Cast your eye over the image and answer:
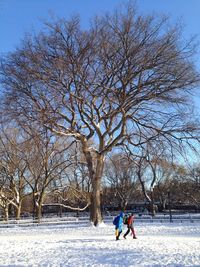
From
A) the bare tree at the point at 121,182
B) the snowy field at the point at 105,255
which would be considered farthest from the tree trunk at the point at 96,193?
the bare tree at the point at 121,182

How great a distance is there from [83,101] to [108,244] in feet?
50.3

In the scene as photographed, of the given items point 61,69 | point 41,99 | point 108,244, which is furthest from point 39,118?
point 108,244

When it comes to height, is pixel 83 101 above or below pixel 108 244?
above

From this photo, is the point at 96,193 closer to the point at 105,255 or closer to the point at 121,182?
the point at 105,255

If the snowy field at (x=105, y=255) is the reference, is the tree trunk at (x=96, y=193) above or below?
above

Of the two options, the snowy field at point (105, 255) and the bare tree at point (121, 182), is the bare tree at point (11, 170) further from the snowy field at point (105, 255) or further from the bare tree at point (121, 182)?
the snowy field at point (105, 255)

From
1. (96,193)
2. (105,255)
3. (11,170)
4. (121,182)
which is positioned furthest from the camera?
(121,182)

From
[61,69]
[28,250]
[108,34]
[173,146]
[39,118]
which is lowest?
[28,250]

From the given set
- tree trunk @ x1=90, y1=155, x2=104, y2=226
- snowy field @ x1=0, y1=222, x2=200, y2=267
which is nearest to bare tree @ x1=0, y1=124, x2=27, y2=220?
tree trunk @ x1=90, y1=155, x2=104, y2=226

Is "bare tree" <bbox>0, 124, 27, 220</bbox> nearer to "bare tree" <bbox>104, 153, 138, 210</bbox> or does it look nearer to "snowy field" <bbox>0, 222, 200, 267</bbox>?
"bare tree" <bbox>104, 153, 138, 210</bbox>

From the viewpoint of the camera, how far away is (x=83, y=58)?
3062 centimetres

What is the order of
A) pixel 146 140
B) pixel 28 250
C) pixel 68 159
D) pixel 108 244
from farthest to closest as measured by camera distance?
pixel 68 159 < pixel 146 140 < pixel 108 244 < pixel 28 250

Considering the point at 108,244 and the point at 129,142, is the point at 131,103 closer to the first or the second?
the point at 129,142

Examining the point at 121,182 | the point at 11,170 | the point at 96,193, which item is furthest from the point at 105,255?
the point at 121,182
